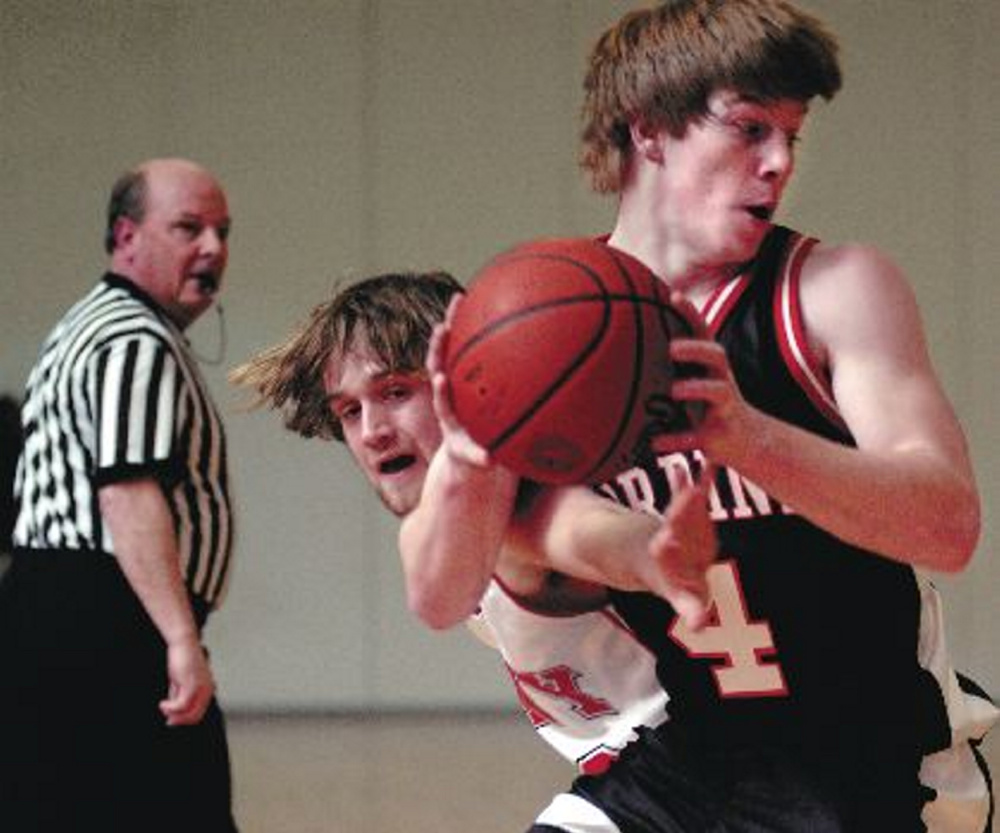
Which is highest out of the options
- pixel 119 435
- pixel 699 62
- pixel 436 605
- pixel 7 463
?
pixel 699 62

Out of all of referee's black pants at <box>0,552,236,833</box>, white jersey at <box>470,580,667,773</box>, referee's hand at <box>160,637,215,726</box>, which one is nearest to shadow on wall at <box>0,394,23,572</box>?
referee's black pants at <box>0,552,236,833</box>

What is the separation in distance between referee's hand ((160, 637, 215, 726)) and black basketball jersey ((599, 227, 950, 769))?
122 centimetres

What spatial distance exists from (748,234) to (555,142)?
263 inches

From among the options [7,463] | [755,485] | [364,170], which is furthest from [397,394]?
[364,170]

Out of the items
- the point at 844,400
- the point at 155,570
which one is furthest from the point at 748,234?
the point at 155,570

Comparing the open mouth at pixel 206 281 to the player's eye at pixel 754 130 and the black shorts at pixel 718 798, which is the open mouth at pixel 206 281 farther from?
the player's eye at pixel 754 130

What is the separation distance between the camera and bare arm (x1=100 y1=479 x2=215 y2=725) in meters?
3.36

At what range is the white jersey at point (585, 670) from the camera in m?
2.57

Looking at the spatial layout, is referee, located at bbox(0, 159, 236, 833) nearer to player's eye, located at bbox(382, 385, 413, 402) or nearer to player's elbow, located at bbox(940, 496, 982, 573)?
player's eye, located at bbox(382, 385, 413, 402)

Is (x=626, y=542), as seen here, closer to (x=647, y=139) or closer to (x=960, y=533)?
(x=960, y=533)

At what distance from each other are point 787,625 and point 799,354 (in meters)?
0.38

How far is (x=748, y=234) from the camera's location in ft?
7.41

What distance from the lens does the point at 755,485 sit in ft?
6.88

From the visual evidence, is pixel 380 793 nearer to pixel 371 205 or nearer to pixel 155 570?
pixel 155 570
